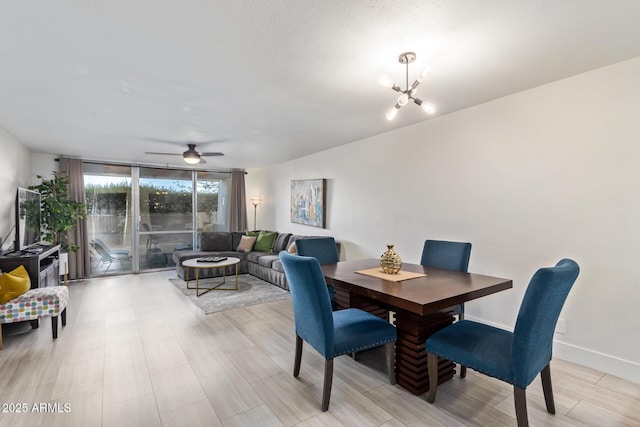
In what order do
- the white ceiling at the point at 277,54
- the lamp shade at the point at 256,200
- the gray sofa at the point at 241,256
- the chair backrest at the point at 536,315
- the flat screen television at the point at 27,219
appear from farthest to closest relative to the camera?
the lamp shade at the point at 256,200 < the gray sofa at the point at 241,256 < the flat screen television at the point at 27,219 < the white ceiling at the point at 277,54 < the chair backrest at the point at 536,315

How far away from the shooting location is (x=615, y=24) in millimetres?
1778

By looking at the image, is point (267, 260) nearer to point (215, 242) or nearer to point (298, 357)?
point (215, 242)

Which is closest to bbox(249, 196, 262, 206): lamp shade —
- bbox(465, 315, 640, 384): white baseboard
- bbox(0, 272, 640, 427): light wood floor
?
bbox(0, 272, 640, 427): light wood floor

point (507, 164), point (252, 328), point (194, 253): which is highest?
point (507, 164)

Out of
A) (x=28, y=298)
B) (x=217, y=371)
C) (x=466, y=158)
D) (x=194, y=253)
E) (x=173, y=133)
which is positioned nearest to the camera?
(x=217, y=371)

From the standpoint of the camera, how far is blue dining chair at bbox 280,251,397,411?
76.0 inches

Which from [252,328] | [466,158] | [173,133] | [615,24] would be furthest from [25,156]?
[615,24]

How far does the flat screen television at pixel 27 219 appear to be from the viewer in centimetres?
376

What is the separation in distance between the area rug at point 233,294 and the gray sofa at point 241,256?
0.16m

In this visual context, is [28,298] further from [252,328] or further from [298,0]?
[298,0]

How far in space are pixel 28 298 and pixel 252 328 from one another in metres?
2.14

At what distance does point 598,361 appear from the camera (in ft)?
7.94

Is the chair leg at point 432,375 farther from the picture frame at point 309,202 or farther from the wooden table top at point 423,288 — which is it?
the picture frame at point 309,202

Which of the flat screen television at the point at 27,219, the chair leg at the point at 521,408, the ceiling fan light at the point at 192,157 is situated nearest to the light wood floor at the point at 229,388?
the chair leg at the point at 521,408
